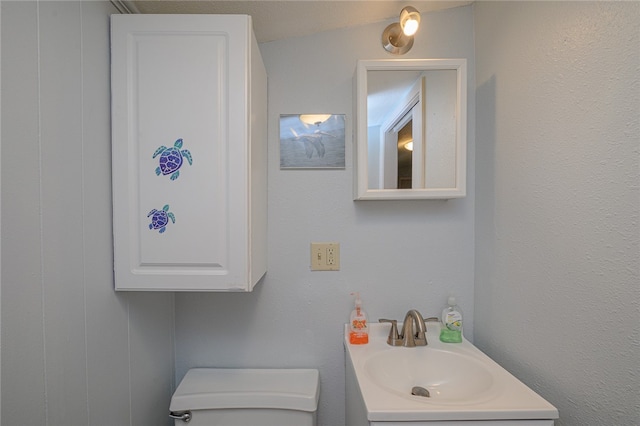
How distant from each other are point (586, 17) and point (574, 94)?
0.60 feet

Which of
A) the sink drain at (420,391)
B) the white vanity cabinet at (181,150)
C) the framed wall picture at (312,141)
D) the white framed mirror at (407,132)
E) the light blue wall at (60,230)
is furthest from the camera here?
the framed wall picture at (312,141)

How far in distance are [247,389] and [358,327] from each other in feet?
1.56

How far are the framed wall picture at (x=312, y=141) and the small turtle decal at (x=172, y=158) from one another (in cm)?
45

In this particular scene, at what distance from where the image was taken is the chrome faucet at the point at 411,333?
121 centimetres

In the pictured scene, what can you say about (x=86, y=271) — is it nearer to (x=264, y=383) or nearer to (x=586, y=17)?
(x=264, y=383)

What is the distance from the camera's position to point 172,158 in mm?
962

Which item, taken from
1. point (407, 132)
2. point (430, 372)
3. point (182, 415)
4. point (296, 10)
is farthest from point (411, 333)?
→ point (296, 10)

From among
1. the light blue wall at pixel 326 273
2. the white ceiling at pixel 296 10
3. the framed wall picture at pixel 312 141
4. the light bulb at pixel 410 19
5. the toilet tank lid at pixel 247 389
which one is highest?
the white ceiling at pixel 296 10

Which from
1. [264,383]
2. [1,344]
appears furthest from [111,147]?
[264,383]

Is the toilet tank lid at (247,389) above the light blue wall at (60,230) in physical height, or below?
below

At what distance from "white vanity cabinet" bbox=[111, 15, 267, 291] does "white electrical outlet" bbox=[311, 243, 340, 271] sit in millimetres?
416

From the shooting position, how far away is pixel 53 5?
0.73 meters

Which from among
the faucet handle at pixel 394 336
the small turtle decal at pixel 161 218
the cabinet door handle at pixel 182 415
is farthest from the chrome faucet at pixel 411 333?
the small turtle decal at pixel 161 218

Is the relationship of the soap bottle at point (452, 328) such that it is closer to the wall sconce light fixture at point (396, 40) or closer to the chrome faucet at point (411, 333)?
the chrome faucet at point (411, 333)
